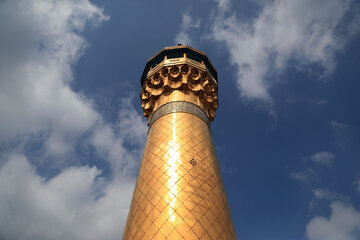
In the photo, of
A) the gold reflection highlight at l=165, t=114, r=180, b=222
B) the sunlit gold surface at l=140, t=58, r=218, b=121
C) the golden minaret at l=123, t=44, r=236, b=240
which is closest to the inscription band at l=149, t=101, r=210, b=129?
the golden minaret at l=123, t=44, r=236, b=240

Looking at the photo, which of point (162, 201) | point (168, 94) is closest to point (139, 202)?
point (162, 201)

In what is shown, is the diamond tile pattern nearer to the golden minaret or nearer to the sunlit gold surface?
the golden minaret

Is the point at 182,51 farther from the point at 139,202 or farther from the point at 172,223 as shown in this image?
the point at 172,223

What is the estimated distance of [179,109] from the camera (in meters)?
7.12

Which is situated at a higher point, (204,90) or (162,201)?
(204,90)

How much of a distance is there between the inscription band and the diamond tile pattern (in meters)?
0.25

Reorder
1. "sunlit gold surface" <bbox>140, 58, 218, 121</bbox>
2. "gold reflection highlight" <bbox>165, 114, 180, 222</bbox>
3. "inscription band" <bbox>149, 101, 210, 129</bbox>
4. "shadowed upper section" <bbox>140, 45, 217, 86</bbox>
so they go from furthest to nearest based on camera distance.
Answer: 1. "shadowed upper section" <bbox>140, 45, 217, 86</bbox>
2. "sunlit gold surface" <bbox>140, 58, 218, 121</bbox>
3. "inscription band" <bbox>149, 101, 210, 129</bbox>
4. "gold reflection highlight" <bbox>165, 114, 180, 222</bbox>

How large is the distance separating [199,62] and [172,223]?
5325mm

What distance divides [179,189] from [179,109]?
2.42 metres

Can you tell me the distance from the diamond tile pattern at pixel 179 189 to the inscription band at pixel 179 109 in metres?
0.25

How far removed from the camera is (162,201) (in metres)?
5.22

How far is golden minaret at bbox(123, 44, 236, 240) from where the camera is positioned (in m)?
4.98

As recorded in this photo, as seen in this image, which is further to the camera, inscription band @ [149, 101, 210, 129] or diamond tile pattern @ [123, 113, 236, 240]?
inscription band @ [149, 101, 210, 129]

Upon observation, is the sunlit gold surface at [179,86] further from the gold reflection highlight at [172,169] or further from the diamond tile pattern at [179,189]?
the gold reflection highlight at [172,169]
